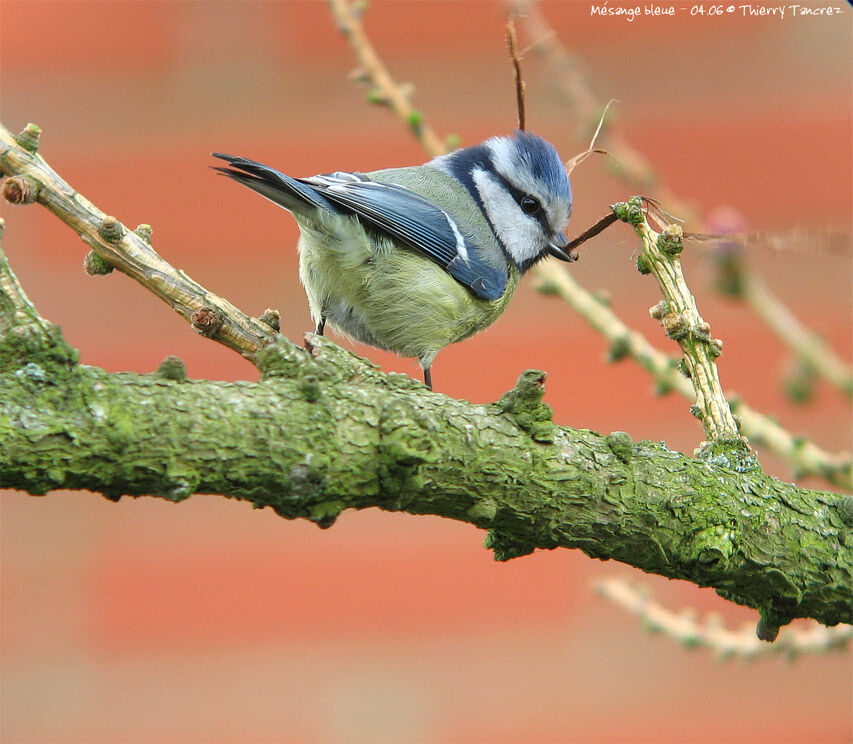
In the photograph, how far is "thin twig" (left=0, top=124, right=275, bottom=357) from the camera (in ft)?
2.46

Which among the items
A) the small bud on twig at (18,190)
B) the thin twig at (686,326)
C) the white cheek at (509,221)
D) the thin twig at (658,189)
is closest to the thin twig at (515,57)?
the thin twig at (658,189)

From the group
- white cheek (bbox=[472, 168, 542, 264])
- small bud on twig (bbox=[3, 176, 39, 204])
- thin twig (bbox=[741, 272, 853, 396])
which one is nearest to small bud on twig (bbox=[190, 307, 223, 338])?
small bud on twig (bbox=[3, 176, 39, 204])

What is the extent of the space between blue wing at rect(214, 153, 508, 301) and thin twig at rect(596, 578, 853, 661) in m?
0.44

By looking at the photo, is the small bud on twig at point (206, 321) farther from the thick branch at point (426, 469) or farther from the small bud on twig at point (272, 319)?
the thick branch at point (426, 469)

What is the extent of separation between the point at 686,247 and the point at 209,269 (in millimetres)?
1306

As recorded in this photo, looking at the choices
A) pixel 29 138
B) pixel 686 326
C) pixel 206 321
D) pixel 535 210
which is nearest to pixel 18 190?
pixel 29 138

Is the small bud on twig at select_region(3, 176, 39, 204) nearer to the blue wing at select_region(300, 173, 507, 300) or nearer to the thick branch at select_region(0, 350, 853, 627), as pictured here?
the thick branch at select_region(0, 350, 853, 627)

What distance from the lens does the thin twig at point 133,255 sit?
75cm

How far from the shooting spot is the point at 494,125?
6.48ft

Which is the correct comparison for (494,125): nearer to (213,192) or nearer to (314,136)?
(314,136)

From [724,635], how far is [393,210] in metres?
0.60

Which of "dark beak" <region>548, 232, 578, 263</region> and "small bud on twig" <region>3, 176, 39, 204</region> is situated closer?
"small bud on twig" <region>3, 176, 39, 204</region>

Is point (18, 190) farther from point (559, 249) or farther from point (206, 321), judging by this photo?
point (559, 249)

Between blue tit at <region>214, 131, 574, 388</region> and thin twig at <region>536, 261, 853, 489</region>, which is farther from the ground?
blue tit at <region>214, 131, 574, 388</region>
